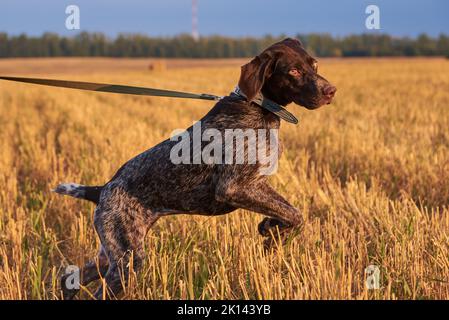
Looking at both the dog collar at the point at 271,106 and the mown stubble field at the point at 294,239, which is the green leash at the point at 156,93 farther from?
the mown stubble field at the point at 294,239

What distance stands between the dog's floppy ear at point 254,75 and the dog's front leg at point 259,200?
47 centimetres

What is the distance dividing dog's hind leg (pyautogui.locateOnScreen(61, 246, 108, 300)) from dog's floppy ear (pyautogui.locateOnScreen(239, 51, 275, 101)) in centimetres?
123

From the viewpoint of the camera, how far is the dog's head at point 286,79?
306cm

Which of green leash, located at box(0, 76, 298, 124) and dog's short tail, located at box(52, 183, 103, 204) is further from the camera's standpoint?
dog's short tail, located at box(52, 183, 103, 204)

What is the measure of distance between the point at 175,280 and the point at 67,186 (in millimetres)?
857

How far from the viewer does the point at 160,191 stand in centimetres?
320

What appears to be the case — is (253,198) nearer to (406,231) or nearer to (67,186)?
(67,186)

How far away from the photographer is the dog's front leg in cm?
306

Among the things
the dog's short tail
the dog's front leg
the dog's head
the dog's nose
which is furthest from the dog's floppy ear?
the dog's short tail

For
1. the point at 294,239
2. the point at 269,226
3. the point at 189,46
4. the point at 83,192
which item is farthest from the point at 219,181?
the point at 189,46

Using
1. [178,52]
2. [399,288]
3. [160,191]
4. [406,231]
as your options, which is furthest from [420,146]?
[178,52]

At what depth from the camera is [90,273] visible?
3365 mm

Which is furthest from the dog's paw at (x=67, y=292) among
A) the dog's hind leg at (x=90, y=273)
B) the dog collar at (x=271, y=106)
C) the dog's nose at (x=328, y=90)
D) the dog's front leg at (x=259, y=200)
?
the dog's nose at (x=328, y=90)

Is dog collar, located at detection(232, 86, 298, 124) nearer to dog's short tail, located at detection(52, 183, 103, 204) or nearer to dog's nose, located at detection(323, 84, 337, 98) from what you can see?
dog's nose, located at detection(323, 84, 337, 98)
